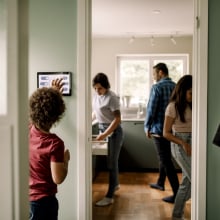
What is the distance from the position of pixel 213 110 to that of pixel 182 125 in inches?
19.9

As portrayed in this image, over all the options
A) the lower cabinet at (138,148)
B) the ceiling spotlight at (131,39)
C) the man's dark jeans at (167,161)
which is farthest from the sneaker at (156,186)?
the ceiling spotlight at (131,39)

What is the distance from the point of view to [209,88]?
2.58m

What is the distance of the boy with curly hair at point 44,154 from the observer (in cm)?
177

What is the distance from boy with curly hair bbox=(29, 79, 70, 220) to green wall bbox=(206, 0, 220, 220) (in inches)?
49.9

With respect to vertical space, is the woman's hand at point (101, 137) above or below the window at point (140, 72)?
below

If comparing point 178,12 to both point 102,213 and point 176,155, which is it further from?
point 102,213

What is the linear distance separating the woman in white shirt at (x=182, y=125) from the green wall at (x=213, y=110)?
0.36 m

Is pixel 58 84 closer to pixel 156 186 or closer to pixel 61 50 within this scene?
pixel 61 50

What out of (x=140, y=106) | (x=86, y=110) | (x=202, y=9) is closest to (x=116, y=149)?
(x=86, y=110)

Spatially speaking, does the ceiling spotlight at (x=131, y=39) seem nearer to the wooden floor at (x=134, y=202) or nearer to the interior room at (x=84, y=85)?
the wooden floor at (x=134, y=202)

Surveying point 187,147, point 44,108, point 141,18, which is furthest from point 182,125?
point 141,18

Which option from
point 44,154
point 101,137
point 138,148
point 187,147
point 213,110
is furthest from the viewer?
point 138,148


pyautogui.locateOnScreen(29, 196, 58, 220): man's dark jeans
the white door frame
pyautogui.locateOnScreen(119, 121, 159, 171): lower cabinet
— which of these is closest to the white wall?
pyautogui.locateOnScreen(119, 121, 159, 171): lower cabinet

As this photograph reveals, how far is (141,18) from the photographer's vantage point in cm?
499
